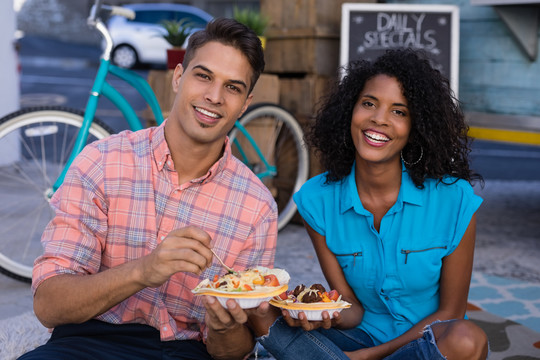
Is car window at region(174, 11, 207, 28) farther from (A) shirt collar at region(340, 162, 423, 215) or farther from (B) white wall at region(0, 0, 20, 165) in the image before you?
(A) shirt collar at region(340, 162, 423, 215)

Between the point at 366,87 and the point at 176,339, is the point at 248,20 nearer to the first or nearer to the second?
the point at 366,87

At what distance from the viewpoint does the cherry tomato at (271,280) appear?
1805 millimetres

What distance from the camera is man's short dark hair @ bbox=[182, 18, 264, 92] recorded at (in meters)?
2.06

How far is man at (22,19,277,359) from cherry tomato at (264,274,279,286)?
0.22 feet

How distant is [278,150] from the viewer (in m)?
4.74

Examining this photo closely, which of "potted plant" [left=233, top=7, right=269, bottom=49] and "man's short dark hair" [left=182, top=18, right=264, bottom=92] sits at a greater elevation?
"potted plant" [left=233, top=7, right=269, bottom=49]

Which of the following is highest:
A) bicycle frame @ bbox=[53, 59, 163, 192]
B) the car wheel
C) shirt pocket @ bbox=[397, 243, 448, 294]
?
the car wheel

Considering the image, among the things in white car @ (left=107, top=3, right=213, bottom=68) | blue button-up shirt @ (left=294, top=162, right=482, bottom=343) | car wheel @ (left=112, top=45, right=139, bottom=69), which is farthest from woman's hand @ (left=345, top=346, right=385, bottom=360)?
car wheel @ (left=112, top=45, right=139, bottom=69)

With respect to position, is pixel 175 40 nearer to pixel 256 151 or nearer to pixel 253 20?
pixel 253 20

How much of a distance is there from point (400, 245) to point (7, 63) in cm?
506

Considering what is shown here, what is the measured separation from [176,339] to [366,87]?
104 cm

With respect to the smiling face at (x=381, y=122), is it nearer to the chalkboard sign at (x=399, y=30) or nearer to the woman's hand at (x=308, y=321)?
the woman's hand at (x=308, y=321)

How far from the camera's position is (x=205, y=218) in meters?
2.00

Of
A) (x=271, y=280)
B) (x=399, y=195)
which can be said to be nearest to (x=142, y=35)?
(x=399, y=195)
